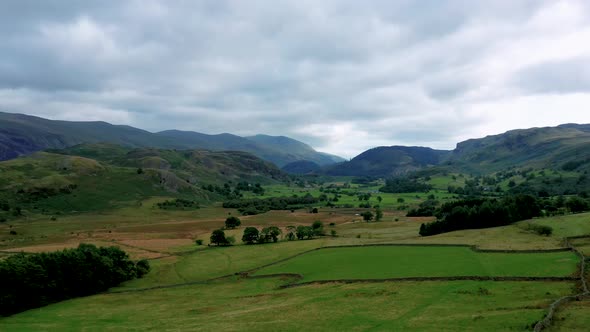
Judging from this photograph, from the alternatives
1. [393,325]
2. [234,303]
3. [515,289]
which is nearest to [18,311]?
[234,303]

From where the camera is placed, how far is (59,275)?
87.9 m

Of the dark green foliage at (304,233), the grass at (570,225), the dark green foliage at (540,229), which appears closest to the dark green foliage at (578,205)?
the grass at (570,225)

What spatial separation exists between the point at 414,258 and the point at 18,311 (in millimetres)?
78216

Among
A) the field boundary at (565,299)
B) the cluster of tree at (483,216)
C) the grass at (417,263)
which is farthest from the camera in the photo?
the cluster of tree at (483,216)

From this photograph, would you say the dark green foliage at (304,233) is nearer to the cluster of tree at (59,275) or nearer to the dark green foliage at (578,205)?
the cluster of tree at (59,275)

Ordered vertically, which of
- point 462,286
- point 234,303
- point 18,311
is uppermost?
point 462,286

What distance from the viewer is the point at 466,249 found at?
90375mm

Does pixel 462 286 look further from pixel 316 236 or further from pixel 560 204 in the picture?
pixel 560 204

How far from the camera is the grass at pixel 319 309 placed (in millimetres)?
44531

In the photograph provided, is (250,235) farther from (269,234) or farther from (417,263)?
(417,263)

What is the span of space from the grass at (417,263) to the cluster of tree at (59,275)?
110 ft

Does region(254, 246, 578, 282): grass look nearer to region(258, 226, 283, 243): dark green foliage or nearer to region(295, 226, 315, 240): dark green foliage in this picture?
region(258, 226, 283, 243): dark green foliage

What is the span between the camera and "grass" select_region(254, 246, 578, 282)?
66.1 meters

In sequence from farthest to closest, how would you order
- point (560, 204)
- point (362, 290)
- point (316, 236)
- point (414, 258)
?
point (560, 204)
point (316, 236)
point (414, 258)
point (362, 290)
